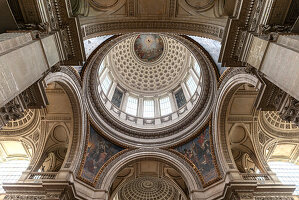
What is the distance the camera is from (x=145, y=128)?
15.4m

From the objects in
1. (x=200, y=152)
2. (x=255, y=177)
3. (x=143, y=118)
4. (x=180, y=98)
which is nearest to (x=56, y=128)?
(x=143, y=118)

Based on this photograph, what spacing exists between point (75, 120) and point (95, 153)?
101 inches

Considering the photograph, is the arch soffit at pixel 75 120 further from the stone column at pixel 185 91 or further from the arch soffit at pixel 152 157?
the stone column at pixel 185 91

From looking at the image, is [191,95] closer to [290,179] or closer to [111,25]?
[290,179]

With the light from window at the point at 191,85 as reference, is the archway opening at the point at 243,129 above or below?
below

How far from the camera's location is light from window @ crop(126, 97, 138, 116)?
718 inches

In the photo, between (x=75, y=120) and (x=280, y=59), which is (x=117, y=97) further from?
(x=280, y=59)

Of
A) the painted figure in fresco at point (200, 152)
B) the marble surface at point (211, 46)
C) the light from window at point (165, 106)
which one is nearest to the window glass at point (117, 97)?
the light from window at point (165, 106)

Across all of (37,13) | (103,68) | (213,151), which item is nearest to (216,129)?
(213,151)

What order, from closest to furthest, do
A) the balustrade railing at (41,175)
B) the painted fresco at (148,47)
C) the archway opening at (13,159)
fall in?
the balustrade railing at (41,175)
the archway opening at (13,159)
the painted fresco at (148,47)

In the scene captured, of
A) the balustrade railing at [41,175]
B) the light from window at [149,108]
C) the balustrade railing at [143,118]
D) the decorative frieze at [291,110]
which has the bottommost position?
the decorative frieze at [291,110]

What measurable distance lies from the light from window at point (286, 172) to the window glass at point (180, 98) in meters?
7.87

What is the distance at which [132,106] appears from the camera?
1908 cm

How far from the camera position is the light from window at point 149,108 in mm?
18356
